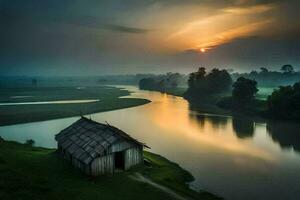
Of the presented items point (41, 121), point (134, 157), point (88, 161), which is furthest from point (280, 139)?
point (41, 121)

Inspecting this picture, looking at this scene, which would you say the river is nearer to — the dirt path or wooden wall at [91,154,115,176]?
the dirt path

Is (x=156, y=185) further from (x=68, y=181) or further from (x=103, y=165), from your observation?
(x=68, y=181)

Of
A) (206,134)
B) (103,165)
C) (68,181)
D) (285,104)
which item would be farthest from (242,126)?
(68,181)

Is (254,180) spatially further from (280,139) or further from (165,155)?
(280,139)

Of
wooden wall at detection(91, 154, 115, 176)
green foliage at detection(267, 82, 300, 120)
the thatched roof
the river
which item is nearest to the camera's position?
wooden wall at detection(91, 154, 115, 176)

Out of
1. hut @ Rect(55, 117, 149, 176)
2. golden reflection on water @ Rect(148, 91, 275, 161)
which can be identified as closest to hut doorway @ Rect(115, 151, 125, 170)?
hut @ Rect(55, 117, 149, 176)
